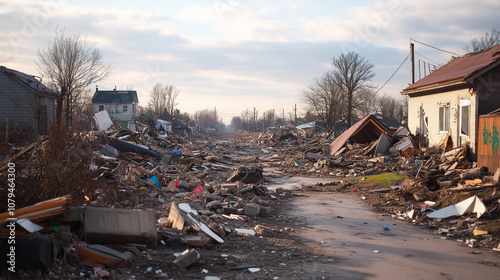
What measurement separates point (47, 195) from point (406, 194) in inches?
362

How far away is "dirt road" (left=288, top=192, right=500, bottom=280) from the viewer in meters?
5.50

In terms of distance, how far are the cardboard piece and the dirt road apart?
2412 mm

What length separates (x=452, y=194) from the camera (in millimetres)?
9797

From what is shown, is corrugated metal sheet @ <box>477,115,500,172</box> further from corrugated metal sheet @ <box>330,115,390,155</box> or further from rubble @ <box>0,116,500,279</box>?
corrugated metal sheet @ <box>330,115,390,155</box>

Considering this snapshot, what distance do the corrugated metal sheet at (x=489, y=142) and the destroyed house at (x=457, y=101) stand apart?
1862 millimetres

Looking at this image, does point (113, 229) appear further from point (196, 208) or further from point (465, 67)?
point (465, 67)

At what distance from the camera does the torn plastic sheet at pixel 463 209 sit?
826 centimetres

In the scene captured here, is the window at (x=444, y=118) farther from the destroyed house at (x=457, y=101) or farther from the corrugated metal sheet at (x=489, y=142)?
the corrugated metal sheet at (x=489, y=142)

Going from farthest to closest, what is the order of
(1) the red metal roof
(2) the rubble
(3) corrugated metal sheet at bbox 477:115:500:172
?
(1) the red metal roof, (3) corrugated metal sheet at bbox 477:115:500:172, (2) the rubble

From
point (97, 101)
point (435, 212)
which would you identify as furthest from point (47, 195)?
point (97, 101)

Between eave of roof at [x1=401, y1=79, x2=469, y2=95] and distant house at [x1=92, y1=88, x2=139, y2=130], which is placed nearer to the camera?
eave of roof at [x1=401, y1=79, x2=469, y2=95]

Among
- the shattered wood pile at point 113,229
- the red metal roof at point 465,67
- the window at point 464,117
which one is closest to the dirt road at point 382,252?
the shattered wood pile at point 113,229

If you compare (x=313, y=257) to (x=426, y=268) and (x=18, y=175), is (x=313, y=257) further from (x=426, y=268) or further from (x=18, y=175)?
(x=18, y=175)

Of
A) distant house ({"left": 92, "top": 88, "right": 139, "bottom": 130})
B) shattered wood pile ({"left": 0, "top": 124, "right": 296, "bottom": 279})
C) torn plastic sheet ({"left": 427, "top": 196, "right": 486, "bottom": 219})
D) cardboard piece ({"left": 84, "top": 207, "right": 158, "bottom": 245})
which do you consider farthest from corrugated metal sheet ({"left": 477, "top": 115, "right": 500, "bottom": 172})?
distant house ({"left": 92, "top": 88, "right": 139, "bottom": 130})
